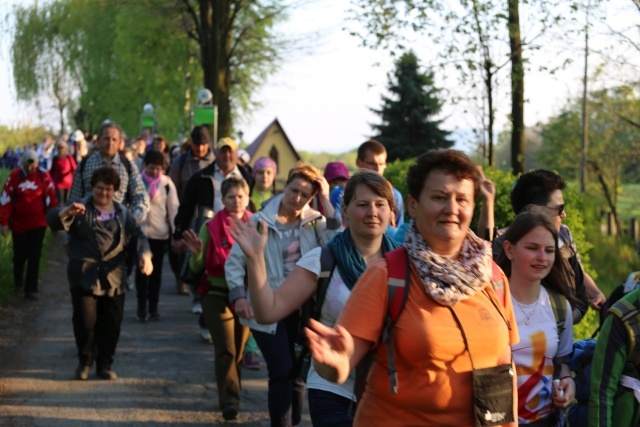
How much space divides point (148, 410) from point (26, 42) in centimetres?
5701

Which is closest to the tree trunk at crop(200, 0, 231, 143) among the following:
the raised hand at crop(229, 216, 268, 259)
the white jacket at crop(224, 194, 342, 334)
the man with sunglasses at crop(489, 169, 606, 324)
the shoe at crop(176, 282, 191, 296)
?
the shoe at crop(176, 282, 191, 296)

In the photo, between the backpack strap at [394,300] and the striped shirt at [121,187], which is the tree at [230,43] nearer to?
the striped shirt at [121,187]

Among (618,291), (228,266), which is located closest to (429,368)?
(618,291)

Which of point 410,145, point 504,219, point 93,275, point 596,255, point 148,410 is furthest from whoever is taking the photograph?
point 410,145

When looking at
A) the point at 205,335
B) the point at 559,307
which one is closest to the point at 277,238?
the point at 559,307

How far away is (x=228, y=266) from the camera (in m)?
6.90

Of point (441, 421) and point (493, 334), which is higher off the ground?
point (493, 334)

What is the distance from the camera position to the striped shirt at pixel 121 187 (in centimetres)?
977

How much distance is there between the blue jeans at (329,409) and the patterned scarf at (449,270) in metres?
1.62

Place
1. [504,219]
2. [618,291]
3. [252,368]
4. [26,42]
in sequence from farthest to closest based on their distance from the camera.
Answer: [26,42] → [504,219] → [252,368] → [618,291]

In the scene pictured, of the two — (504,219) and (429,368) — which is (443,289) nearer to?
(429,368)

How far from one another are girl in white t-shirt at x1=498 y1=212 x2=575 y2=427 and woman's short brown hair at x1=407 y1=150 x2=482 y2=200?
4.32 ft

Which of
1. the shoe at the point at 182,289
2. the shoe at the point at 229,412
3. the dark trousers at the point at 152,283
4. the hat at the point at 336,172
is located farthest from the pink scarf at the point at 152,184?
the shoe at the point at 229,412

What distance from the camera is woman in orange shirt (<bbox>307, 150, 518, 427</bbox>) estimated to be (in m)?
3.38
